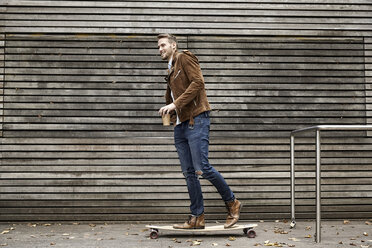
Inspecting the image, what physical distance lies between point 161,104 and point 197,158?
5.61 feet

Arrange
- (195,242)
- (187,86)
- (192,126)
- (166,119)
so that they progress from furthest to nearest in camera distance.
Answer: (187,86), (192,126), (166,119), (195,242)

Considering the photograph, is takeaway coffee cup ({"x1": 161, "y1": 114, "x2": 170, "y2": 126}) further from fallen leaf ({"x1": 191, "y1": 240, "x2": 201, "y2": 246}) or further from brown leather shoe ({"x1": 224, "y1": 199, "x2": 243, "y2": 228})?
fallen leaf ({"x1": 191, "y1": 240, "x2": 201, "y2": 246})

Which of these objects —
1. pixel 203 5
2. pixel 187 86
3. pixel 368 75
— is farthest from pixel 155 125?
pixel 368 75

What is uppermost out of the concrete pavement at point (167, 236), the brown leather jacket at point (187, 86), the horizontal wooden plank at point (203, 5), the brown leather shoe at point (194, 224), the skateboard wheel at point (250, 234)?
the horizontal wooden plank at point (203, 5)

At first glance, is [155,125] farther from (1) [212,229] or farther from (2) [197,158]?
(1) [212,229]

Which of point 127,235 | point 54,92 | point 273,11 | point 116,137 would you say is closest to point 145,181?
point 116,137

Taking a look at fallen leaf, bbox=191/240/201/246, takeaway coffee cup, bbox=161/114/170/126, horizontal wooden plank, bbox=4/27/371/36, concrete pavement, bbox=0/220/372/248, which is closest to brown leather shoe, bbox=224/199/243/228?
concrete pavement, bbox=0/220/372/248

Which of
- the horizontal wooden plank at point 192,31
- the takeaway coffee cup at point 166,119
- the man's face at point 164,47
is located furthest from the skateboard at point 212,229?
the horizontal wooden plank at point 192,31

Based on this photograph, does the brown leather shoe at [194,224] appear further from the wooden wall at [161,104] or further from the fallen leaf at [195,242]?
the wooden wall at [161,104]

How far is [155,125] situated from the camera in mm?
6766

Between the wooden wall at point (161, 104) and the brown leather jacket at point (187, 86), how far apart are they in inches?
55.0

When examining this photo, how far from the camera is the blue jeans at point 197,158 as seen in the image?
17.3 ft

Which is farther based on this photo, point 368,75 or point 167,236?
point 368,75

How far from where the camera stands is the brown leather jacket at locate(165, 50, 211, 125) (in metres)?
5.23
